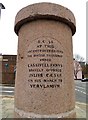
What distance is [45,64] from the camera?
10.2 ft

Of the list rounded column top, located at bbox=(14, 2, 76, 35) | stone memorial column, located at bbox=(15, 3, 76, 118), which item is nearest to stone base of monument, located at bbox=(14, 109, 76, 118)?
stone memorial column, located at bbox=(15, 3, 76, 118)

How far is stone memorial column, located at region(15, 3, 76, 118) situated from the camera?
3092 mm

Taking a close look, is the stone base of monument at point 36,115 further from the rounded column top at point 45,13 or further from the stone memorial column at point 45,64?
the rounded column top at point 45,13

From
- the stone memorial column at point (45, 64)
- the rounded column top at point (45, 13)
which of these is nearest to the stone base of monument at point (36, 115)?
the stone memorial column at point (45, 64)

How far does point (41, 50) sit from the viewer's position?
316 centimetres

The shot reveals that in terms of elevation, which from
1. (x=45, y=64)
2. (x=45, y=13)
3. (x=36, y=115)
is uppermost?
(x=45, y=13)

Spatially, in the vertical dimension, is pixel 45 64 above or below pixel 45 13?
below

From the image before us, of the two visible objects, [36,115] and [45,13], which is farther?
[45,13]

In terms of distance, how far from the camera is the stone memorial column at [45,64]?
10.1 feet

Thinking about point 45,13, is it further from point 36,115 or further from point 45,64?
point 36,115

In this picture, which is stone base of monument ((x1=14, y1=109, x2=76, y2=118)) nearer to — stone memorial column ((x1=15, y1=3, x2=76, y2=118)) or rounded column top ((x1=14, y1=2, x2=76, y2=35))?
stone memorial column ((x1=15, y1=3, x2=76, y2=118))

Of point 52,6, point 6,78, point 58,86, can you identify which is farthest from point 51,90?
point 6,78

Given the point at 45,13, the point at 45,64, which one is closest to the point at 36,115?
the point at 45,64

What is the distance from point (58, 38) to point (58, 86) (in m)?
0.74
